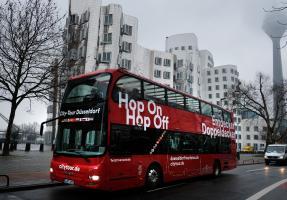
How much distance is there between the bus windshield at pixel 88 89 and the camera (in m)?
10.9

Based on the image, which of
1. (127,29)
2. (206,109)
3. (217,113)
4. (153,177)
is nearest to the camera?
(153,177)

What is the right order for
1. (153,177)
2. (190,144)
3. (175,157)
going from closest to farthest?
(153,177) < (175,157) < (190,144)

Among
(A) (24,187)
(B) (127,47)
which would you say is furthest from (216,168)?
(B) (127,47)

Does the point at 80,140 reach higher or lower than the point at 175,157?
higher

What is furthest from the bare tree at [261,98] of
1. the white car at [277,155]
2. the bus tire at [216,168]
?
the bus tire at [216,168]

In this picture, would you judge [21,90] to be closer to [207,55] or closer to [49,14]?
[49,14]

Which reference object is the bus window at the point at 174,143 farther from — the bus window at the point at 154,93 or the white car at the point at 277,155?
the white car at the point at 277,155

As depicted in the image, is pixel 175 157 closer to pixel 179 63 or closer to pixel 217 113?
pixel 217 113

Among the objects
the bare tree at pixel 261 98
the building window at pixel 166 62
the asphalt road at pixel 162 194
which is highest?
the building window at pixel 166 62

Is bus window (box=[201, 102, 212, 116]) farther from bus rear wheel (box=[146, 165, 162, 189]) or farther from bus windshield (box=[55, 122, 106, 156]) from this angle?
bus windshield (box=[55, 122, 106, 156])

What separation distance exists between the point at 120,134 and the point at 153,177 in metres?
2.67

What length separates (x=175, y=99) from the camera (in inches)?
573

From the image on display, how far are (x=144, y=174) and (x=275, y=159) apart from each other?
23.0 meters

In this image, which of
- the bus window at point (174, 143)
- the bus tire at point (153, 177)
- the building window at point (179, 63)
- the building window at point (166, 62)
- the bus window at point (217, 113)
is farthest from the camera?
the building window at point (179, 63)
